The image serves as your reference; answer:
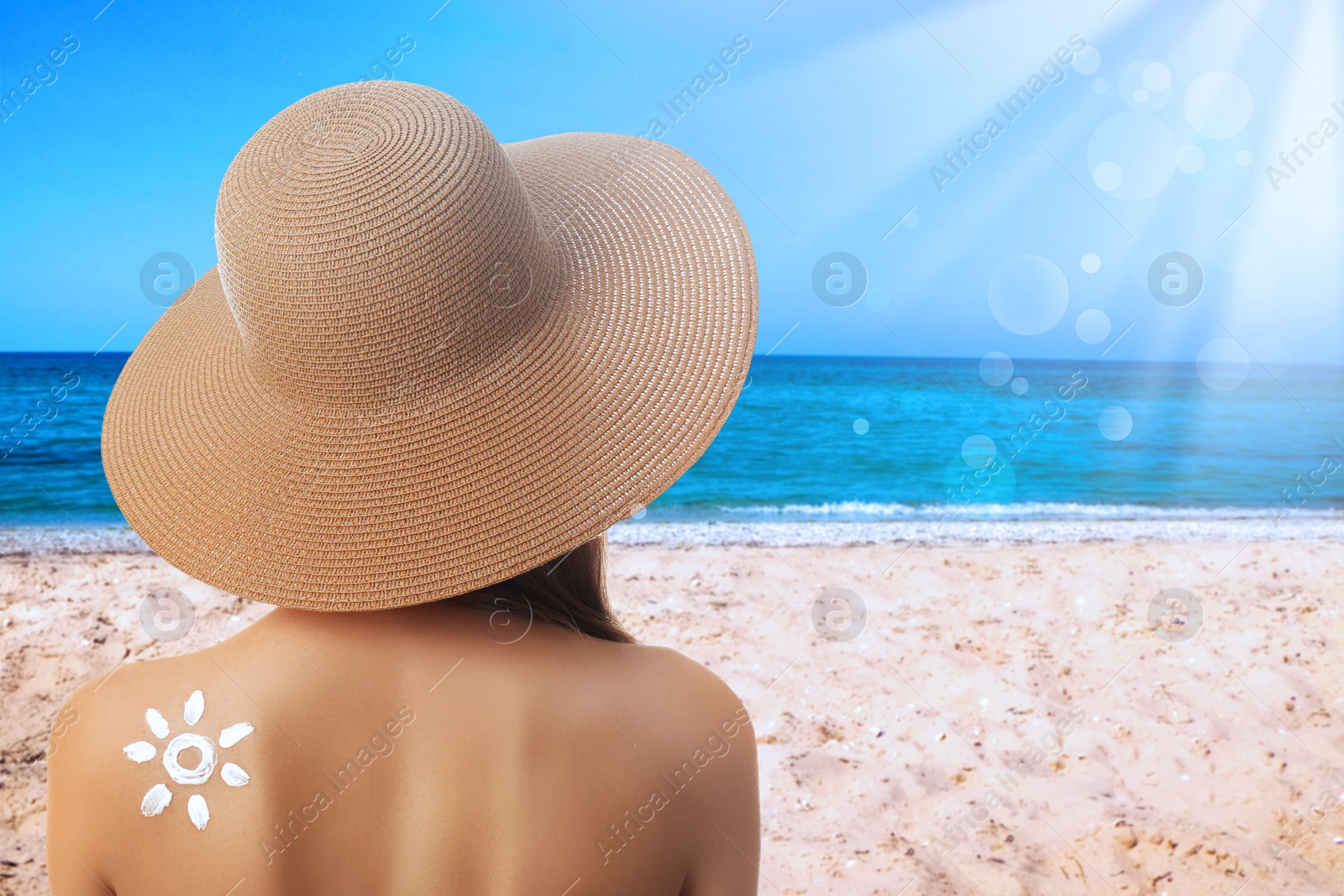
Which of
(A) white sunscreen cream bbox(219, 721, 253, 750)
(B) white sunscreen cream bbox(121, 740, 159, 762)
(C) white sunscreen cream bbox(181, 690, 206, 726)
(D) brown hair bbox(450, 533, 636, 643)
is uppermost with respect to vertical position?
(D) brown hair bbox(450, 533, 636, 643)

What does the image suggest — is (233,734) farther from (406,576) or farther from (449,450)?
(449,450)

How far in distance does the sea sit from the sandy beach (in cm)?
202

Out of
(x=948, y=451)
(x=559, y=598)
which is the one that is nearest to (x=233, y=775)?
(x=559, y=598)

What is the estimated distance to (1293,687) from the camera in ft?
12.4

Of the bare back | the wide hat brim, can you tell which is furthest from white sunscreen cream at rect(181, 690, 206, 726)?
the wide hat brim

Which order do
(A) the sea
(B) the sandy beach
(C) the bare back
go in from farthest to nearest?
(A) the sea → (B) the sandy beach → (C) the bare back

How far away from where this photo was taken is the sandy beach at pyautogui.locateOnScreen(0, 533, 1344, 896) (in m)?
2.67

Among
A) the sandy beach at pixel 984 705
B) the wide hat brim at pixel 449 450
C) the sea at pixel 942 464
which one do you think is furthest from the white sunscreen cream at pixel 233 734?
the sea at pixel 942 464

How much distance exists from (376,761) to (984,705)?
333cm

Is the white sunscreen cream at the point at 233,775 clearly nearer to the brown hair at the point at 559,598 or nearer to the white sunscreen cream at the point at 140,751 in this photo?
the white sunscreen cream at the point at 140,751

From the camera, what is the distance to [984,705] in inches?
144

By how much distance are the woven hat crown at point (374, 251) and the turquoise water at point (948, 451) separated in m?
8.33

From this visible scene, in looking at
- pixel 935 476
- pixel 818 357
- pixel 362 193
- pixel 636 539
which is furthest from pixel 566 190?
pixel 818 357

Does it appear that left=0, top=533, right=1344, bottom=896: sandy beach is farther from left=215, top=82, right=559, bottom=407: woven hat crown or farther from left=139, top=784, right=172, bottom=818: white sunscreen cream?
left=215, top=82, right=559, bottom=407: woven hat crown
